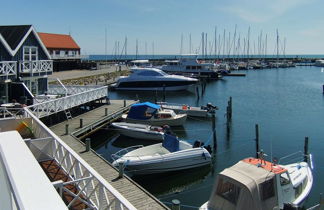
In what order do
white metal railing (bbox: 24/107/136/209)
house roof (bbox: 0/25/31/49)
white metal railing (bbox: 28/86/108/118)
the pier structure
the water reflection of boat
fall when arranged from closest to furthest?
the pier structure → white metal railing (bbox: 24/107/136/209) → the water reflection of boat → white metal railing (bbox: 28/86/108/118) → house roof (bbox: 0/25/31/49)

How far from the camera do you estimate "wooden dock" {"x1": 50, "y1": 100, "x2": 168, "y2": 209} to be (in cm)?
1155

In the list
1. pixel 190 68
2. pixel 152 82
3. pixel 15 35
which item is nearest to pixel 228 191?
pixel 15 35

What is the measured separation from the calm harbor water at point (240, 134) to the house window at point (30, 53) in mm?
8056

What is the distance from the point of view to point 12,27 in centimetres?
2562

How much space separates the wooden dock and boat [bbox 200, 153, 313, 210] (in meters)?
2.24

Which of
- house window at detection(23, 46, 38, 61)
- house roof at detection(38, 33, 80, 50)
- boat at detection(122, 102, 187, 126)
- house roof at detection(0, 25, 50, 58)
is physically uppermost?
house roof at detection(38, 33, 80, 50)

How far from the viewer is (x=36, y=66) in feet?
83.8

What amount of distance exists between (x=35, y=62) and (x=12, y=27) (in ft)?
11.3

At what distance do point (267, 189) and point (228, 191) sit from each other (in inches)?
59.5

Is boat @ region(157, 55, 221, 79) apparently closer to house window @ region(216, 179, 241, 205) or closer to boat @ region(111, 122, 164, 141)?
boat @ region(111, 122, 164, 141)

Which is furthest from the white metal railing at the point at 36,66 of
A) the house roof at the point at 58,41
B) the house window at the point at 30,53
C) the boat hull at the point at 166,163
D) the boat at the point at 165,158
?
the house roof at the point at 58,41

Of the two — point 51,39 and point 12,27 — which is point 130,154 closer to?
point 12,27

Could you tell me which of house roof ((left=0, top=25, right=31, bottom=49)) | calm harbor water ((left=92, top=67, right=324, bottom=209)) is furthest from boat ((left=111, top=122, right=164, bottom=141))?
house roof ((left=0, top=25, right=31, bottom=49))

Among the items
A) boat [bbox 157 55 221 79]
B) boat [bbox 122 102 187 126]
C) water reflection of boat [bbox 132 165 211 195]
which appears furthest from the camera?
boat [bbox 157 55 221 79]
